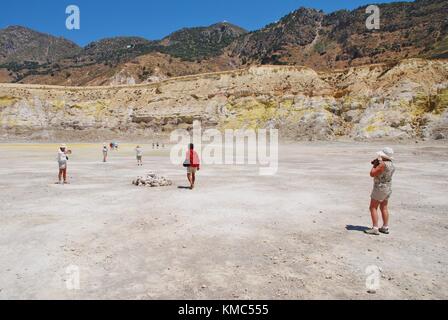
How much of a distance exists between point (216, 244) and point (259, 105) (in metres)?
66.9

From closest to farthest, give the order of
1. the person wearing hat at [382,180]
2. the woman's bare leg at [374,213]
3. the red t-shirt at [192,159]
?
the person wearing hat at [382,180]
the woman's bare leg at [374,213]
the red t-shirt at [192,159]

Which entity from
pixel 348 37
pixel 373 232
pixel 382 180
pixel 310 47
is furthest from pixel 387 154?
pixel 310 47

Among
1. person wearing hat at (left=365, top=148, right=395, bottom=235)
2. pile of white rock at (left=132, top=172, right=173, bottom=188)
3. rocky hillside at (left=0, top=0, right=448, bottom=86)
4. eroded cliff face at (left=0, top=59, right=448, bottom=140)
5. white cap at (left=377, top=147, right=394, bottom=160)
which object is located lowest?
pile of white rock at (left=132, top=172, right=173, bottom=188)

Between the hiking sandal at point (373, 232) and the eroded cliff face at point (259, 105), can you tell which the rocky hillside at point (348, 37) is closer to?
the eroded cliff face at point (259, 105)

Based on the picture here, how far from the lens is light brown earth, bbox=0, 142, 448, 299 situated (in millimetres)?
6062

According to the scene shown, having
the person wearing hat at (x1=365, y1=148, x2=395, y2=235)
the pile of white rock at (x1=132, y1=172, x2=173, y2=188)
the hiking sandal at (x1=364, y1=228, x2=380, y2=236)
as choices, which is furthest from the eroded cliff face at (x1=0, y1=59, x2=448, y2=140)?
the hiking sandal at (x1=364, y1=228, x2=380, y2=236)

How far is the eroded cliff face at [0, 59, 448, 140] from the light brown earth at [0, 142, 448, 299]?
47.6 metres

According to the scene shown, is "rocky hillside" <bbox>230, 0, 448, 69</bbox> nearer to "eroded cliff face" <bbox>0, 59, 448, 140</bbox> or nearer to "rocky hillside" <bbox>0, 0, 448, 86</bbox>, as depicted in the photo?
"rocky hillside" <bbox>0, 0, 448, 86</bbox>

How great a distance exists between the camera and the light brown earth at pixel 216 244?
6.06 metres

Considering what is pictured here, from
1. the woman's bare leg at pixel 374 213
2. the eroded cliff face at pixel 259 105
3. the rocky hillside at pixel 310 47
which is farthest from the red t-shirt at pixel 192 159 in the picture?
the rocky hillside at pixel 310 47

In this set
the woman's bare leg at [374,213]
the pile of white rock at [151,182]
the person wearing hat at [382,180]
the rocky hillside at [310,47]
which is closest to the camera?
the person wearing hat at [382,180]

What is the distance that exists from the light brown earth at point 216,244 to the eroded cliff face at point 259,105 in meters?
47.6

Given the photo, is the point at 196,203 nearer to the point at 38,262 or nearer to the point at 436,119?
the point at 38,262
